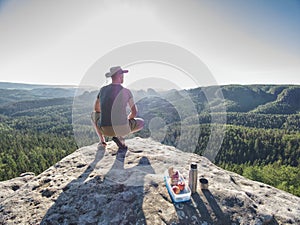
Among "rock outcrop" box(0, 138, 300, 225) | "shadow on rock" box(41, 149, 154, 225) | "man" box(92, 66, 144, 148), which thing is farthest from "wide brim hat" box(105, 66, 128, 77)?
"shadow on rock" box(41, 149, 154, 225)

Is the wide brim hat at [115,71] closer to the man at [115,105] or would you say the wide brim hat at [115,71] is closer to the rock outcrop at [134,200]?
the man at [115,105]

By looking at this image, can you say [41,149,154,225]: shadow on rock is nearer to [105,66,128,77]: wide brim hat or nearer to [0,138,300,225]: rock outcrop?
[0,138,300,225]: rock outcrop

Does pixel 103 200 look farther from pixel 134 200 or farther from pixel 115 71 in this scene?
pixel 115 71

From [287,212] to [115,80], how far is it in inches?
193

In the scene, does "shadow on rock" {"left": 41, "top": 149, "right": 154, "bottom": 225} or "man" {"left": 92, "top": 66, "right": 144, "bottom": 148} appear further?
"man" {"left": 92, "top": 66, "right": 144, "bottom": 148}

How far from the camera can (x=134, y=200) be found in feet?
12.8

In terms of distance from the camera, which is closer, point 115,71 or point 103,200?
point 103,200

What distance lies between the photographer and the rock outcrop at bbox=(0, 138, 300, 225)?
3.62m

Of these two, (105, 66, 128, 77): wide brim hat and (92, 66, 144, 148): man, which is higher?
(105, 66, 128, 77): wide brim hat

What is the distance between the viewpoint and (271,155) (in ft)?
231

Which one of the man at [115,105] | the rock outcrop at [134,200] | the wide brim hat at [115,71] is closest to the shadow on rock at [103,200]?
the rock outcrop at [134,200]

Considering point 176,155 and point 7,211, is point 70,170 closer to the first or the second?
point 7,211

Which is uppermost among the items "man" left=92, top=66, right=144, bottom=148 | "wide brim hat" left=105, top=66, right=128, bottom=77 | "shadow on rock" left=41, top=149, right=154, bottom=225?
"wide brim hat" left=105, top=66, right=128, bottom=77

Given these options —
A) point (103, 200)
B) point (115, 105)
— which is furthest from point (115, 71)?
point (103, 200)
